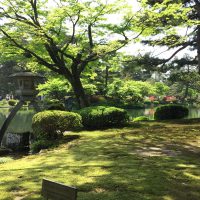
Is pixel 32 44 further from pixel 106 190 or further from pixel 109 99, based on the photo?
pixel 109 99

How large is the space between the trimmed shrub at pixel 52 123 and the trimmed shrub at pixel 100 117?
1.90 m

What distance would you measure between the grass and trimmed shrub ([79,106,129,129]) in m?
3.15

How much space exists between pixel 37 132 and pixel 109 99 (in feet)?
74.0

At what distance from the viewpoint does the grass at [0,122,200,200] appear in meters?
5.22

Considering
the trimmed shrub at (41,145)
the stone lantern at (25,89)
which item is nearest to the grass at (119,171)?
the trimmed shrub at (41,145)

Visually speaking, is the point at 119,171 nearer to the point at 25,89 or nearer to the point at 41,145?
the point at 41,145

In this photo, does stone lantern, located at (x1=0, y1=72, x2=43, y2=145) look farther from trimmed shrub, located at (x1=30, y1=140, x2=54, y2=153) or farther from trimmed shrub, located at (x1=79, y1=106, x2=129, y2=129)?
trimmed shrub, located at (x1=30, y1=140, x2=54, y2=153)

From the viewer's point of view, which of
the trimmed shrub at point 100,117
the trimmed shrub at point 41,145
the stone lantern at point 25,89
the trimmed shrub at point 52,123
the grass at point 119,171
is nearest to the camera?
the grass at point 119,171

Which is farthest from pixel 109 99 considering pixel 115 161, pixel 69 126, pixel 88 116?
pixel 115 161

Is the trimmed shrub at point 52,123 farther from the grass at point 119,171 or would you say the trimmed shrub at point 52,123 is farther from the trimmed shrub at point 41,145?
the grass at point 119,171

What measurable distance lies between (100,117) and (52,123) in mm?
3156

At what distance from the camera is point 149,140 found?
35.4ft

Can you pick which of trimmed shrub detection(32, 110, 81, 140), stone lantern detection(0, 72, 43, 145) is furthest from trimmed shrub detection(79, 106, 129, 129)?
stone lantern detection(0, 72, 43, 145)

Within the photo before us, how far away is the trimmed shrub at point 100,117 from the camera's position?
559 inches
